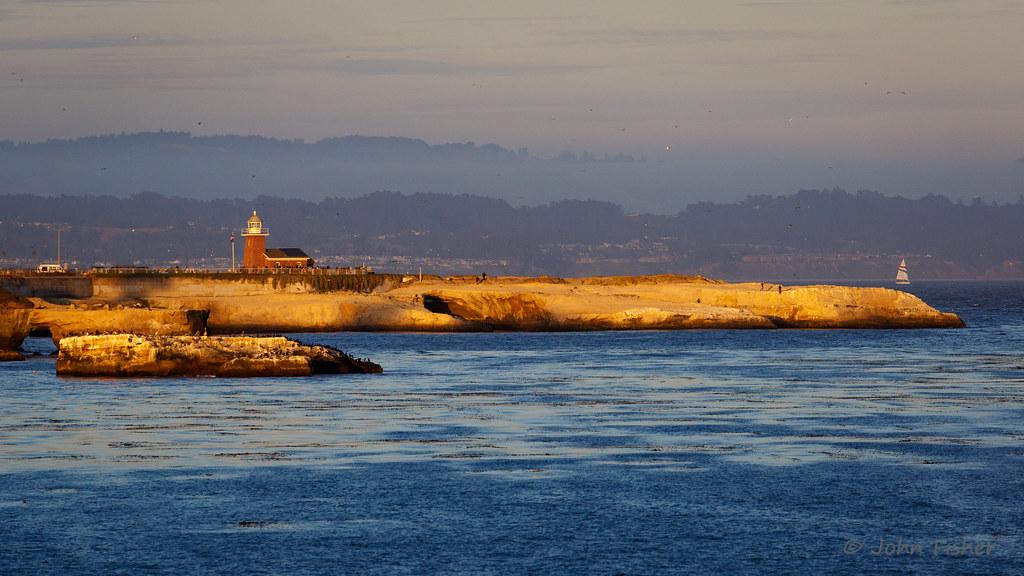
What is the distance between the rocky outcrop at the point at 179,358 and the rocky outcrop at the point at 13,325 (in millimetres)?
15695

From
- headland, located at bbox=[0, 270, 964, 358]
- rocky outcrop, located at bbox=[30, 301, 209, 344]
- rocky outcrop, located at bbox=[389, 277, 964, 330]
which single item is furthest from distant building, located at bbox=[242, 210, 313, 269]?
rocky outcrop, located at bbox=[30, 301, 209, 344]

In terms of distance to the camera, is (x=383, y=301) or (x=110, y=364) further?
(x=383, y=301)

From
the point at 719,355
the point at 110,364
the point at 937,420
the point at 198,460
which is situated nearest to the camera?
the point at 198,460

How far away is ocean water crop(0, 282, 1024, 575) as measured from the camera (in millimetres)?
28844

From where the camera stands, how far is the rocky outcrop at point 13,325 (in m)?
84.1

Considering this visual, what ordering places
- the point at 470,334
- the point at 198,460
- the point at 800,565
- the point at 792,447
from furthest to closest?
the point at 470,334 → the point at 792,447 → the point at 198,460 → the point at 800,565

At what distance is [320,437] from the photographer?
151 feet

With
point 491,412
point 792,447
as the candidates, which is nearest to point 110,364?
point 491,412

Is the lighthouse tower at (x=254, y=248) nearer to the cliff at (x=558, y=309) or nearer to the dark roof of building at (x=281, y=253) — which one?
the dark roof of building at (x=281, y=253)

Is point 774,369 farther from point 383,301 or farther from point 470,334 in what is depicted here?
point 383,301

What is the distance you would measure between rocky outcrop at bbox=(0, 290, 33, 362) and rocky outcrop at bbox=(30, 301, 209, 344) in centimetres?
129

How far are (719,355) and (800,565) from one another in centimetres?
6356

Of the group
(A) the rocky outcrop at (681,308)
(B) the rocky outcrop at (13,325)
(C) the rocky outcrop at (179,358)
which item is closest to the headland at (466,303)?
(A) the rocky outcrop at (681,308)

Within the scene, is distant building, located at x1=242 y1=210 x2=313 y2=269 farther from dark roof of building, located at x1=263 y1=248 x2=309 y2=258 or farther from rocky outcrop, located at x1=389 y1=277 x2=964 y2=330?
rocky outcrop, located at x1=389 y1=277 x2=964 y2=330
